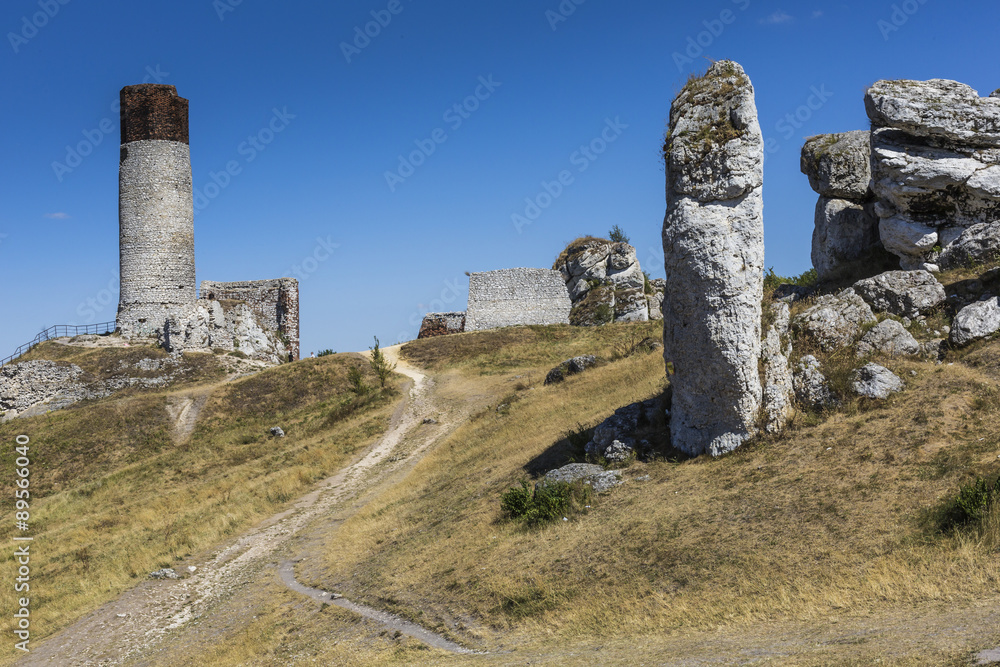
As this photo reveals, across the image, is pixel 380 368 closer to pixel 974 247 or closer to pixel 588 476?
pixel 588 476

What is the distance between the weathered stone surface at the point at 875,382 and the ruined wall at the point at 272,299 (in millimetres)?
40933

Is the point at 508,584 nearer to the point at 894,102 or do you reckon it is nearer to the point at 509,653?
the point at 509,653

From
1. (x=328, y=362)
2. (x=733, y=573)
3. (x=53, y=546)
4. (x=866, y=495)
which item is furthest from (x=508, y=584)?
(x=328, y=362)

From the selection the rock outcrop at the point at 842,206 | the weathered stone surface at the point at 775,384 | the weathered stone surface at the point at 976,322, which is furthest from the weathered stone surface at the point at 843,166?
the weathered stone surface at the point at 775,384

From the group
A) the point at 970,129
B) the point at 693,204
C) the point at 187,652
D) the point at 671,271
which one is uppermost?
the point at 970,129

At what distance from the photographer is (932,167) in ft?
66.4

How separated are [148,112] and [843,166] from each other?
39362mm

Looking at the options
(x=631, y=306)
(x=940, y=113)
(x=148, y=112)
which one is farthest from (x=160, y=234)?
(x=940, y=113)

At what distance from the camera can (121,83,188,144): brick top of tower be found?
4622 cm

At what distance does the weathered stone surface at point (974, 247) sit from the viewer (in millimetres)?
18797

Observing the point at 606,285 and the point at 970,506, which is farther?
the point at 606,285

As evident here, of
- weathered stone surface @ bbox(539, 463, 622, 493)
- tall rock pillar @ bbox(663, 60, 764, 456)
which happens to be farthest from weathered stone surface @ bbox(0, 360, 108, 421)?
tall rock pillar @ bbox(663, 60, 764, 456)

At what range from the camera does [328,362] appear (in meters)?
42.2

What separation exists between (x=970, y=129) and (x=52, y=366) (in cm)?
4176
